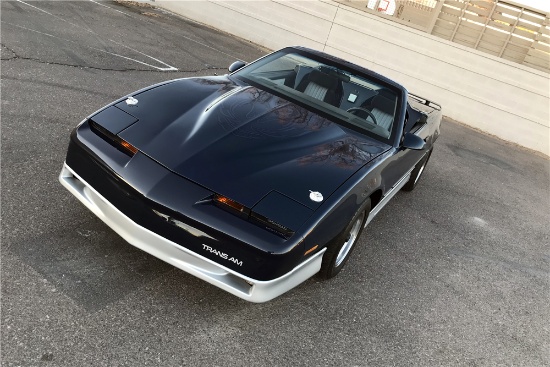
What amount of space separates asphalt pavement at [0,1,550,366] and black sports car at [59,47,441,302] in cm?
33

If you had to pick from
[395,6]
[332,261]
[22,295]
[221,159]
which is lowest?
[22,295]

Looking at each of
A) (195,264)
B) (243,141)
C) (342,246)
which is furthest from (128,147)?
(342,246)

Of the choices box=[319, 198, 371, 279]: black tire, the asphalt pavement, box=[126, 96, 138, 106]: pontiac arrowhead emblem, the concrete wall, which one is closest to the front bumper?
the asphalt pavement

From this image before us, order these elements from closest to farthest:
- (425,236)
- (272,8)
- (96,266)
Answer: (96,266)
(425,236)
(272,8)

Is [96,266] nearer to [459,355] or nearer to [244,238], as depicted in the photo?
[244,238]

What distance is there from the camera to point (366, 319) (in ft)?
11.4

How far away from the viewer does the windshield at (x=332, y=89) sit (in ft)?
14.0

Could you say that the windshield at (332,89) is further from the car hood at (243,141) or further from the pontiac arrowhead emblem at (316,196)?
the pontiac arrowhead emblem at (316,196)

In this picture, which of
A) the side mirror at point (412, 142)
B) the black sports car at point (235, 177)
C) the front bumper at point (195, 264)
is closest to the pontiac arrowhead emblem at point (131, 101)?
the black sports car at point (235, 177)

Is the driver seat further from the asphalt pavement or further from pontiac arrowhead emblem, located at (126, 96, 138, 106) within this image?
pontiac arrowhead emblem, located at (126, 96, 138, 106)

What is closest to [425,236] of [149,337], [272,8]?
[149,337]

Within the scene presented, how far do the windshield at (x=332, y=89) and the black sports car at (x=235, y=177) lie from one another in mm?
38

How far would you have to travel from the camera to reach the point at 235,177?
3.00 m

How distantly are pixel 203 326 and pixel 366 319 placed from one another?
1.19 m
